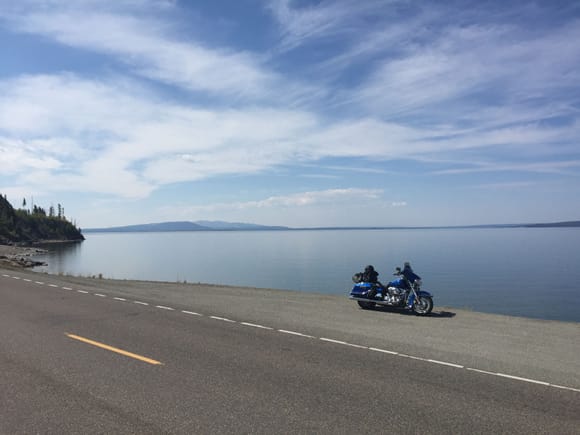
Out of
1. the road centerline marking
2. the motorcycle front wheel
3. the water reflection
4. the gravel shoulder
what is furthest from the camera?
the water reflection

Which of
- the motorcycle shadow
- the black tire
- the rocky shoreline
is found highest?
the rocky shoreline

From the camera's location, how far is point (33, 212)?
199m

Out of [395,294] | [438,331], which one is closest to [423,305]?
[395,294]

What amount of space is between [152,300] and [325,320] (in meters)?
7.66

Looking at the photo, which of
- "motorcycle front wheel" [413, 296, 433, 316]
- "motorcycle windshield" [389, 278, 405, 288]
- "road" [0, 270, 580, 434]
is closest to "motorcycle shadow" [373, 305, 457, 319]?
"motorcycle front wheel" [413, 296, 433, 316]

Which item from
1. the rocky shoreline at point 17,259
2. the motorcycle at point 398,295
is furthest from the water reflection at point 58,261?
the motorcycle at point 398,295

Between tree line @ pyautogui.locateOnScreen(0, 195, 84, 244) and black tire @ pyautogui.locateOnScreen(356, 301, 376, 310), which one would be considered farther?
tree line @ pyautogui.locateOnScreen(0, 195, 84, 244)

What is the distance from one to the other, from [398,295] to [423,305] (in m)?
0.91

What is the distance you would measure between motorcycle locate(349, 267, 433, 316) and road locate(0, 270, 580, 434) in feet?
6.12

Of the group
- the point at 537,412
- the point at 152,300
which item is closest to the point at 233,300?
the point at 152,300

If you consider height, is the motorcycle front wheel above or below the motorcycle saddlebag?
below

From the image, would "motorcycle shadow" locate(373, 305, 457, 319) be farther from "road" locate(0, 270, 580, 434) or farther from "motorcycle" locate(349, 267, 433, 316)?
"road" locate(0, 270, 580, 434)

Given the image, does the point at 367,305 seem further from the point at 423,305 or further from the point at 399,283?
the point at 423,305

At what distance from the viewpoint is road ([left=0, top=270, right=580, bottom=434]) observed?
5379 millimetres
